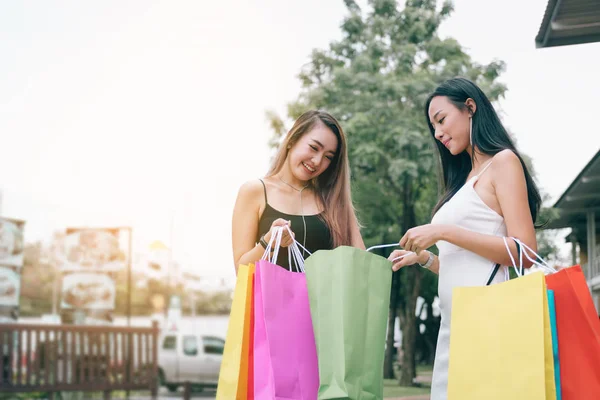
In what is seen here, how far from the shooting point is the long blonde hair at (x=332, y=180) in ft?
7.45

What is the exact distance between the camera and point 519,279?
138 centimetres

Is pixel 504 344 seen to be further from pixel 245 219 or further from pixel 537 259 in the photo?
pixel 245 219

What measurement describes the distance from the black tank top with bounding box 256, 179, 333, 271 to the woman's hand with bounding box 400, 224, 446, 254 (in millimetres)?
590

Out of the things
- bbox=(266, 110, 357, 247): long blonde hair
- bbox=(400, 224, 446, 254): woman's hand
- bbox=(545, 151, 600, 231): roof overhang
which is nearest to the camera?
bbox=(400, 224, 446, 254): woman's hand

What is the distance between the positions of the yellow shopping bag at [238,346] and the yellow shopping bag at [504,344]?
49 centimetres

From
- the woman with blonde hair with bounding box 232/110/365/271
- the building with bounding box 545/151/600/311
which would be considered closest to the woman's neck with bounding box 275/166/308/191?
the woman with blonde hair with bounding box 232/110/365/271

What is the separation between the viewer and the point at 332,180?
92.0 inches

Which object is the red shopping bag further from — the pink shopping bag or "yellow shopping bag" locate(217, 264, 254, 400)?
"yellow shopping bag" locate(217, 264, 254, 400)

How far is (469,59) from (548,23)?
9692 mm

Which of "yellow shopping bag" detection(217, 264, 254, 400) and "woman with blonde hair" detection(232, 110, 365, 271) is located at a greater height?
"woman with blonde hair" detection(232, 110, 365, 271)

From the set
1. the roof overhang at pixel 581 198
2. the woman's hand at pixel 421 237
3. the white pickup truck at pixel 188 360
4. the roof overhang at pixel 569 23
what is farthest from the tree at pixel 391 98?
the woman's hand at pixel 421 237

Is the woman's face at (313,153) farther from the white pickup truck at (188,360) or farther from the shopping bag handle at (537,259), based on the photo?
the white pickup truck at (188,360)

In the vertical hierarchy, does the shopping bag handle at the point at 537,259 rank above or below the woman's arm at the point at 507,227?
below

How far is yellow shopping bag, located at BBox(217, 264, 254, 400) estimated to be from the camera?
1.65m
